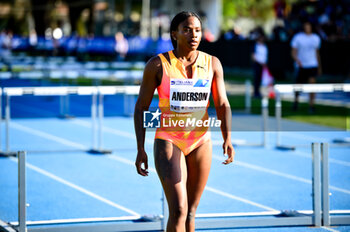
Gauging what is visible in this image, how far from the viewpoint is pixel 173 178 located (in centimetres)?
490

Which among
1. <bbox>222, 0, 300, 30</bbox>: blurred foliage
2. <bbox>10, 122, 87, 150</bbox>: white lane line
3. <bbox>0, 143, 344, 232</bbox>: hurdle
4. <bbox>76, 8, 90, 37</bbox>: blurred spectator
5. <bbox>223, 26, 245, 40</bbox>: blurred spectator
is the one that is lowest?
<bbox>10, 122, 87, 150</bbox>: white lane line

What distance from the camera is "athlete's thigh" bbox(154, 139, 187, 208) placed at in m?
4.88

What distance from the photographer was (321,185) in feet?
24.2

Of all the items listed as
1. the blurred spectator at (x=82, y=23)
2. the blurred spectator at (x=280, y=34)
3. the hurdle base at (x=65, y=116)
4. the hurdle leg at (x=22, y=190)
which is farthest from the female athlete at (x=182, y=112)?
the blurred spectator at (x=82, y=23)

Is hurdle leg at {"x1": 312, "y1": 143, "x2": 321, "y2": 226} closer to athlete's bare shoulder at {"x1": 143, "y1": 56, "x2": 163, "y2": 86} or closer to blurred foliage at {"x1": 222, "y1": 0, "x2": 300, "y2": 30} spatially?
athlete's bare shoulder at {"x1": 143, "y1": 56, "x2": 163, "y2": 86}

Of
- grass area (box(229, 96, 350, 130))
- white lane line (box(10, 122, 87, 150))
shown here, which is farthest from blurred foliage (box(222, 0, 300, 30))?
white lane line (box(10, 122, 87, 150))

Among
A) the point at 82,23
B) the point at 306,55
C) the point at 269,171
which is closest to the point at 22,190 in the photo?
the point at 269,171

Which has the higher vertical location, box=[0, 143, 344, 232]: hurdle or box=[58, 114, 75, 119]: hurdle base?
box=[0, 143, 344, 232]: hurdle

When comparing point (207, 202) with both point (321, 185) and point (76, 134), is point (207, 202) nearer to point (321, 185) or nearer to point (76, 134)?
point (321, 185)

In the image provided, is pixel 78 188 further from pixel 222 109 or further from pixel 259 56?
pixel 259 56

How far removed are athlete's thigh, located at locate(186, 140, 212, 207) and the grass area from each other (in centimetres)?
1099

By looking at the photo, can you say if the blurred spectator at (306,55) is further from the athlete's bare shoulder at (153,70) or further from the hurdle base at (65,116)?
the athlete's bare shoulder at (153,70)

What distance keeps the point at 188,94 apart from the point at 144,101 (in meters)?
0.32

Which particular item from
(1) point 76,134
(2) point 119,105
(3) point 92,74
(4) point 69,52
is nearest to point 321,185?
(1) point 76,134
